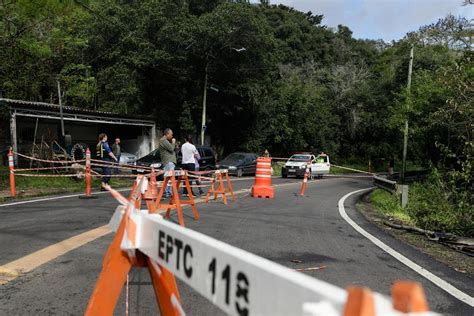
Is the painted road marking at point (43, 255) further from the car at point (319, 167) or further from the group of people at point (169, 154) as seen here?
the car at point (319, 167)

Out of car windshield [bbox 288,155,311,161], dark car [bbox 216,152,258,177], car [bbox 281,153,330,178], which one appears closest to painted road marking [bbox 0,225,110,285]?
dark car [bbox 216,152,258,177]

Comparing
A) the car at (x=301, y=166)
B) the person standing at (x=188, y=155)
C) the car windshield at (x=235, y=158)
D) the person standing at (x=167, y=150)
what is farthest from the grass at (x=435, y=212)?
the car windshield at (x=235, y=158)

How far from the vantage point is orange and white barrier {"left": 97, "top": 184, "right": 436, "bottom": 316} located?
1172mm

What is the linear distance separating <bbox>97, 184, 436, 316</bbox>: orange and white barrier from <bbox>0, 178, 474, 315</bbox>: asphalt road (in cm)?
183

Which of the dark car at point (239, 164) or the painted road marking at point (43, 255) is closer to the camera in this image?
the painted road marking at point (43, 255)

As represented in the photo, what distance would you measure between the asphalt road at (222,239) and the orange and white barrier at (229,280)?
183 cm

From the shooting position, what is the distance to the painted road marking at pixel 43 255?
17.3 feet

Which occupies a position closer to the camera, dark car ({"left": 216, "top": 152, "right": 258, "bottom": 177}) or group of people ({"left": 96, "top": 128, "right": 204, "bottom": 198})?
group of people ({"left": 96, "top": 128, "right": 204, "bottom": 198})

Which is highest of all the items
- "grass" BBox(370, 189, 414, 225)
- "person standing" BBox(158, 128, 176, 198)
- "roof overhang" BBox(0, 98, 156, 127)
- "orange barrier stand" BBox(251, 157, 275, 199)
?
"roof overhang" BBox(0, 98, 156, 127)

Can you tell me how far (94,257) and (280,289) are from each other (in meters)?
5.11

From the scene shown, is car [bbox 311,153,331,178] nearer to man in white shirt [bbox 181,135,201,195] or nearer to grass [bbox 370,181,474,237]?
grass [bbox 370,181,474,237]

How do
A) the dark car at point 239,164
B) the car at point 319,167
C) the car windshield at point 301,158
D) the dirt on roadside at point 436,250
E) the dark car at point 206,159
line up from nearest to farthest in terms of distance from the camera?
the dirt on roadside at point 436,250, the dark car at point 206,159, the dark car at point 239,164, the car windshield at point 301,158, the car at point 319,167

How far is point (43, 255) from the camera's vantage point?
6.09 metres

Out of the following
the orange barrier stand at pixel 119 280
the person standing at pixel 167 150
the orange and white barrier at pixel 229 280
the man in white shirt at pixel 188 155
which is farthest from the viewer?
the man in white shirt at pixel 188 155
